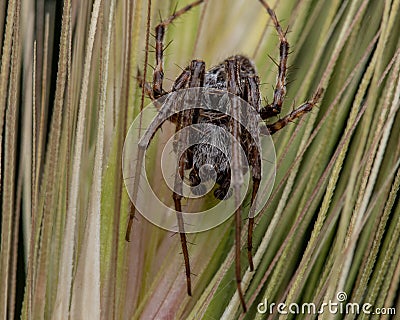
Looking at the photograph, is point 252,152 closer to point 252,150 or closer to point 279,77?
point 252,150

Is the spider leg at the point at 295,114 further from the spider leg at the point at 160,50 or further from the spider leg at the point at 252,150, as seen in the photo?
the spider leg at the point at 160,50

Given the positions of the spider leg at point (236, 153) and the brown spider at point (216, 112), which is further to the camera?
the brown spider at point (216, 112)

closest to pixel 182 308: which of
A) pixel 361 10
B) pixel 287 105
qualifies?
pixel 287 105

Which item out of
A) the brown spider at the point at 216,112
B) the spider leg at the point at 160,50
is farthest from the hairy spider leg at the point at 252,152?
the spider leg at the point at 160,50

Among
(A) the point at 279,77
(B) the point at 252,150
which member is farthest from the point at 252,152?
(A) the point at 279,77

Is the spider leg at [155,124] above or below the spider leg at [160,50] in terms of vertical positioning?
below

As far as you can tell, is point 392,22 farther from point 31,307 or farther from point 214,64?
point 31,307
